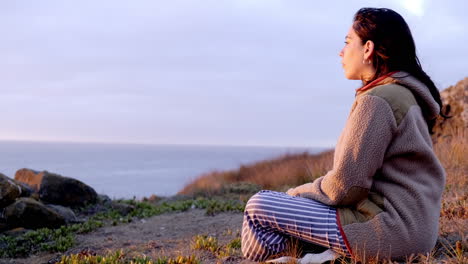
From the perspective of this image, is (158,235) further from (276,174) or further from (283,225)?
(276,174)

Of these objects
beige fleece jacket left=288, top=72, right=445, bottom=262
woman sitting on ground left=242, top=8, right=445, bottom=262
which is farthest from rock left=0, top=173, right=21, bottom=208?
beige fleece jacket left=288, top=72, right=445, bottom=262

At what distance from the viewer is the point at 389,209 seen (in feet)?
9.66

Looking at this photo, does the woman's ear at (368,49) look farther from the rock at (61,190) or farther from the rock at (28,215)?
the rock at (61,190)

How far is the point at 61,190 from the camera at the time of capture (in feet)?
29.4

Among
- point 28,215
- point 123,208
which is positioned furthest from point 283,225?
point 123,208

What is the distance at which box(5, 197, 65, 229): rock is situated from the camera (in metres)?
7.31

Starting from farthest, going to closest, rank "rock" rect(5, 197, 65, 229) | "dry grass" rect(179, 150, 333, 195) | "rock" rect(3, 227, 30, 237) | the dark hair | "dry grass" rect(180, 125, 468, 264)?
"dry grass" rect(179, 150, 333, 195), "rock" rect(5, 197, 65, 229), "rock" rect(3, 227, 30, 237), "dry grass" rect(180, 125, 468, 264), the dark hair

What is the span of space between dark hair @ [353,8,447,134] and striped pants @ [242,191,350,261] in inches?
38.5

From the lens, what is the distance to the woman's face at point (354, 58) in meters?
3.07

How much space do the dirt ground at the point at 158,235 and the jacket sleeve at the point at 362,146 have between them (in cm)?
175

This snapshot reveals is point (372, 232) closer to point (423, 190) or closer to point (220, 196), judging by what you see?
point (423, 190)

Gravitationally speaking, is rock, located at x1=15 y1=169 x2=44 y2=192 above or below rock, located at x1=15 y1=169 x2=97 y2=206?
above

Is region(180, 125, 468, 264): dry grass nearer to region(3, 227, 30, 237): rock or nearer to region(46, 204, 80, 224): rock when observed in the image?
region(46, 204, 80, 224): rock

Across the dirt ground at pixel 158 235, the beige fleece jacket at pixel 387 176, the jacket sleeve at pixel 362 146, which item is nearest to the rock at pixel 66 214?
the dirt ground at pixel 158 235
